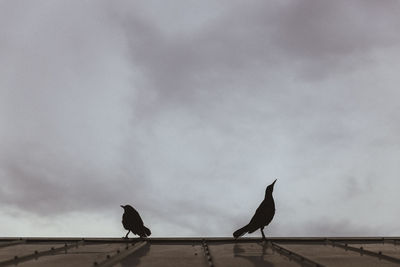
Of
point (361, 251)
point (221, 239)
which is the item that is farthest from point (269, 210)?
point (361, 251)

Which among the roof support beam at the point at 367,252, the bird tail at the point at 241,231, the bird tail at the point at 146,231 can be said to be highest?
the bird tail at the point at 146,231

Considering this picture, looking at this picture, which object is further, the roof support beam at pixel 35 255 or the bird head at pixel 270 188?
the bird head at pixel 270 188

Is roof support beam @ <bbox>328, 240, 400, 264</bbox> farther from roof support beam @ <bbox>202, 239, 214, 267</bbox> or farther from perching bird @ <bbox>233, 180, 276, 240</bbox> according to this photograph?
roof support beam @ <bbox>202, 239, 214, 267</bbox>

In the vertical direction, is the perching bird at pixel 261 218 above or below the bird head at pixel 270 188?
below

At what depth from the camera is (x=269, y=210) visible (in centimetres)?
950

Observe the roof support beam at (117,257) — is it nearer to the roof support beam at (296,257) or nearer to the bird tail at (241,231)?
the bird tail at (241,231)

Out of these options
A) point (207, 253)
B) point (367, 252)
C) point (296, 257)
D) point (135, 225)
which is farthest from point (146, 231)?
point (367, 252)

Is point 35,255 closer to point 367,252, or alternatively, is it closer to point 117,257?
point 117,257

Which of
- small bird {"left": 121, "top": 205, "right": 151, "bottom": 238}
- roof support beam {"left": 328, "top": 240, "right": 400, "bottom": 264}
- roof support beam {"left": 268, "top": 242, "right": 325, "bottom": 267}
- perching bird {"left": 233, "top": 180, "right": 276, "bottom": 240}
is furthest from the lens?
small bird {"left": 121, "top": 205, "right": 151, "bottom": 238}

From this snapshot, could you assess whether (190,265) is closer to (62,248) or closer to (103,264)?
(103,264)

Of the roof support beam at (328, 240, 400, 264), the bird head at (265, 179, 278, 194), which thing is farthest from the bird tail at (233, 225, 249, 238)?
the roof support beam at (328, 240, 400, 264)

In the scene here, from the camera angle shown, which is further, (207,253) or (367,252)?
(367,252)

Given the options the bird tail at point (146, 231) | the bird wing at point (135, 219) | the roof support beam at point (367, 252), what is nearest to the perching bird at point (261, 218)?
the roof support beam at point (367, 252)

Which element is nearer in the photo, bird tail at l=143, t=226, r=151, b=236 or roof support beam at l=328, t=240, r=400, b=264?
roof support beam at l=328, t=240, r=400, b=264
